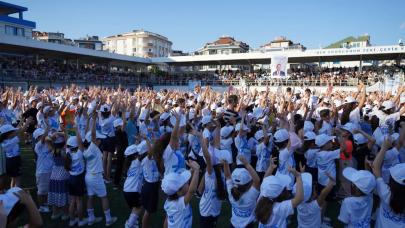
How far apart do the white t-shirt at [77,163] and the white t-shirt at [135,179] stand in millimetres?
929

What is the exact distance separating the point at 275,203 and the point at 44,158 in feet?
15.9

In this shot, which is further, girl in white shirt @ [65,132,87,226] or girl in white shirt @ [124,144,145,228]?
girl in white shirt @ [65,132,87,226]

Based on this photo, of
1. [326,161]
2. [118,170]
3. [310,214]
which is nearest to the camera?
[310,214]

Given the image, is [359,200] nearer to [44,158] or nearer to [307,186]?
[307,186]

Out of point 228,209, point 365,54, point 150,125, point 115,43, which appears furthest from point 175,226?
point 115,43

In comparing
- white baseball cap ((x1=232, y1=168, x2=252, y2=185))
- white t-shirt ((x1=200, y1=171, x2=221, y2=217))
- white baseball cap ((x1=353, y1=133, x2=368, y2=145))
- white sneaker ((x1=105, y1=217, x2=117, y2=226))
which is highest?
white baseball cap ((x1=353, y1=133, x2=368, y2=145))

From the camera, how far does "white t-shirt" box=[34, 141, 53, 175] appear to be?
645 cm

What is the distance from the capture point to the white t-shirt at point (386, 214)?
352 cm

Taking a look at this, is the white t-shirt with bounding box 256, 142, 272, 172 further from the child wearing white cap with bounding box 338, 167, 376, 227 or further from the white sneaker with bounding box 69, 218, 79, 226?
the white sneaker with bounding box 69, 218, 79, 226

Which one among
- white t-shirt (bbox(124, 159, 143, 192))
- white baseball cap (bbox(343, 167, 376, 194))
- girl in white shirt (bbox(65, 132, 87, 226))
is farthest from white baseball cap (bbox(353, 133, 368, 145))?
girl in white shirt (bbox(65, 132, 87, 226))

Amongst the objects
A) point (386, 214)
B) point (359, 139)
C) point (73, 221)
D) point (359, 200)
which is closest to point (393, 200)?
point (386, 214)

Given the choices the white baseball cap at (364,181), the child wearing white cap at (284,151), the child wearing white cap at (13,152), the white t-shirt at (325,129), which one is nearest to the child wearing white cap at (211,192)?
the child wearing white cap at (284,151)

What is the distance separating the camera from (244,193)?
3.97 metres

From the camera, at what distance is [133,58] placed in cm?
4025
